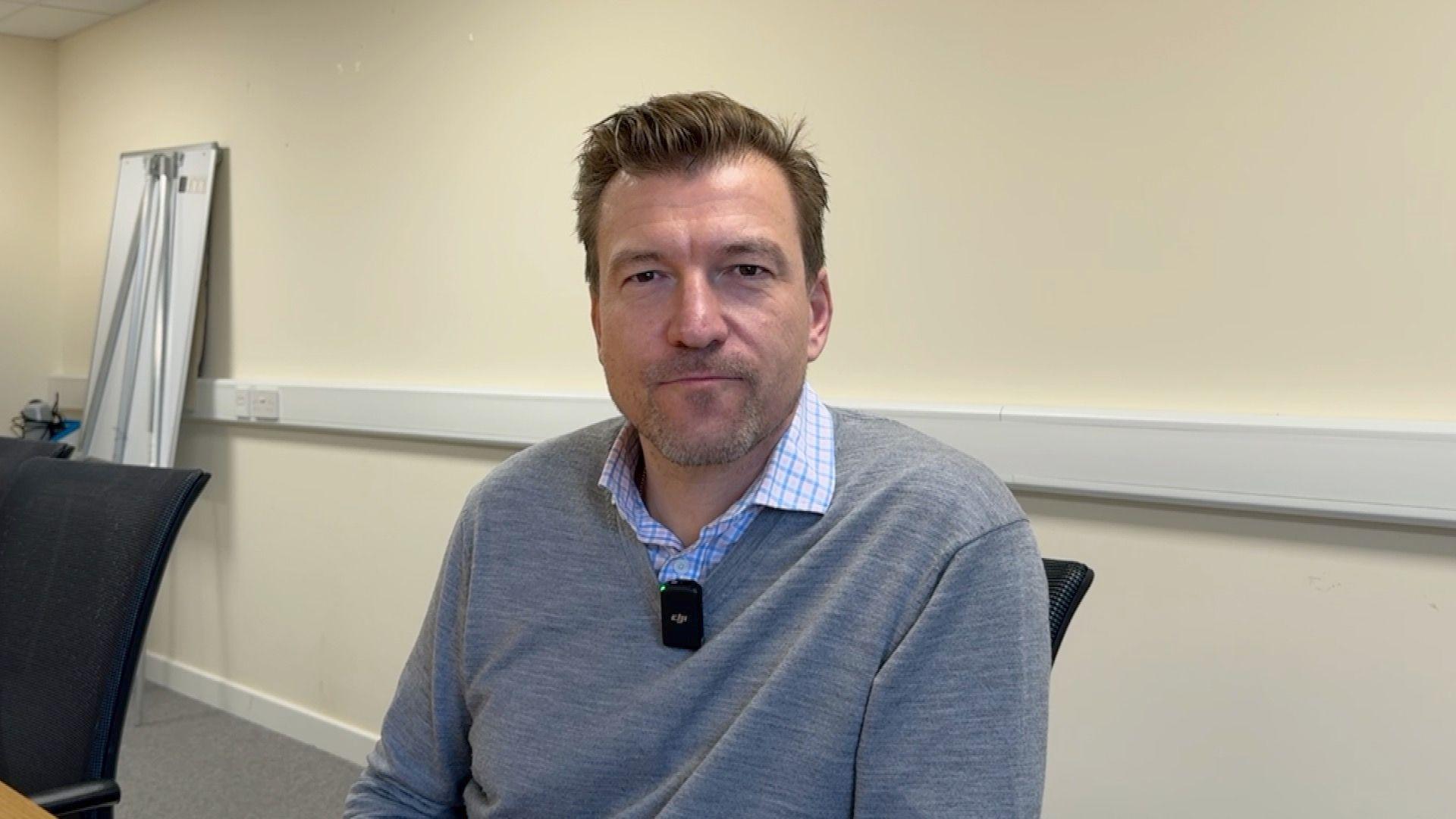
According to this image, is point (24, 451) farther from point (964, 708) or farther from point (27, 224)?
point (27, 224)

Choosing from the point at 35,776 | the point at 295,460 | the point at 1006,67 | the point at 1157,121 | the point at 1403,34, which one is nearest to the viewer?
the point at 35,776

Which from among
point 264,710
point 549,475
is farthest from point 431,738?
point 264,710

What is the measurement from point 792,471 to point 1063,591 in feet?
1.00

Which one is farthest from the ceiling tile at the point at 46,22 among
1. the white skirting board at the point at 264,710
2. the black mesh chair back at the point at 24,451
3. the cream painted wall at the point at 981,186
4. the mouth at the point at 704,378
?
the mouth at the point at 704,378

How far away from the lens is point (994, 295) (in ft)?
7.28

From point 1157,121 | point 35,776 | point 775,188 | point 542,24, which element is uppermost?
point 542,24

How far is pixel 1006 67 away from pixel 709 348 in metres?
1.23

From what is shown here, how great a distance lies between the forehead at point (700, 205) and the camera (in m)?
1.20

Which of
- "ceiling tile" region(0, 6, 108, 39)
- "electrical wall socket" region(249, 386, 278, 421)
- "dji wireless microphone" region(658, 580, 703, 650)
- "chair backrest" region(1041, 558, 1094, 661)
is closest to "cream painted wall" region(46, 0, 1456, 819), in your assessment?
"electrical wall socket" region(249, 386, 278, 421)

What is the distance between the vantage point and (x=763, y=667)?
1.12 meters

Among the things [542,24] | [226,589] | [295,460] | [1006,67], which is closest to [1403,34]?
[1006,67]

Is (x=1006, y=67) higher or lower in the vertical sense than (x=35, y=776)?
higher

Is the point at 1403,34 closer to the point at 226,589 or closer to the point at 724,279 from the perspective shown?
the point at 724,279

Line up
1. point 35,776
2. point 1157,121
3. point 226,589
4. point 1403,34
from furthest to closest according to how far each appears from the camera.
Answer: point 226,589 → point 1157,121 → point 1403,34 → point 35,776
